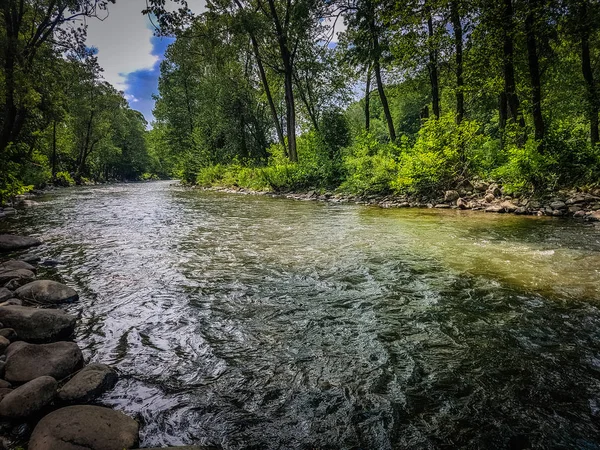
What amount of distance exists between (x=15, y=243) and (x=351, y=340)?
7.95 m

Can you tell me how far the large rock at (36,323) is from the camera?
3367mm

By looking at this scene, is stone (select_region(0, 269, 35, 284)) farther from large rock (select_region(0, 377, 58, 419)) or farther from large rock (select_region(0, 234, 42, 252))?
large rock (select_region(0, 377, 58, 419))

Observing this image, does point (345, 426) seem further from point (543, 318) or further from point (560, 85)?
point (560, 85)

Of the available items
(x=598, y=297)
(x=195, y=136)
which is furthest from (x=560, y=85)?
(x=195, y=136)

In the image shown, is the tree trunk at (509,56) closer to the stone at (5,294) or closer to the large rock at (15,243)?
the stone at (5,294)

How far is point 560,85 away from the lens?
19344 mm

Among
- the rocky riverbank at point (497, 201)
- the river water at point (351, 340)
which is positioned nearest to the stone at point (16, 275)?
the river water at point (351, 340)

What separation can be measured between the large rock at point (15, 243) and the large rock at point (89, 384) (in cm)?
625

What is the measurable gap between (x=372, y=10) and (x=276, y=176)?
1117cm

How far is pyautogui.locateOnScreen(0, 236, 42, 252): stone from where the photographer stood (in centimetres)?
707

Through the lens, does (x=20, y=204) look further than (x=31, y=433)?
Yes

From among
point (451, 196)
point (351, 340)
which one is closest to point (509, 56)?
point (451, 196)

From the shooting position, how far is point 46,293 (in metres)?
4.38

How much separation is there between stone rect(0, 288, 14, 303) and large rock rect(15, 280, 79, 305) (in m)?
0.08
